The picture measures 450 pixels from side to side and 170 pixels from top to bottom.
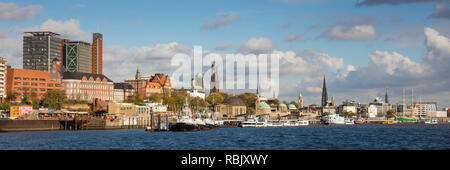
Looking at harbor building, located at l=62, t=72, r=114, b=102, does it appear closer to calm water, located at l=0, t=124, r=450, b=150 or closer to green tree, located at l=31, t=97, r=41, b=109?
green tree, located at l=31, t=97, r=41, b=109

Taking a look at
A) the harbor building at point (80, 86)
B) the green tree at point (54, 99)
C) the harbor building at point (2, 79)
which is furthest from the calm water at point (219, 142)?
the harbor building at point (80, 86)

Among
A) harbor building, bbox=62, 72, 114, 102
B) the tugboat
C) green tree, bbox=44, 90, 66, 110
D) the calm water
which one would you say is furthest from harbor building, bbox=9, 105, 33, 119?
harbor building, bbox=62, 72, 114, 102

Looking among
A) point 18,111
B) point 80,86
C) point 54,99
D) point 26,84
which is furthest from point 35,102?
point 18,111

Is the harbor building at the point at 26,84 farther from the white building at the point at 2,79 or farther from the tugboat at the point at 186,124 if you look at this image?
the tugboat at the point at 186,124

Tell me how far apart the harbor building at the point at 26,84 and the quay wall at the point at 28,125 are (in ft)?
149

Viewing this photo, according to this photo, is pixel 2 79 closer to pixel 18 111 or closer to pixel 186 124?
pixel 18 111

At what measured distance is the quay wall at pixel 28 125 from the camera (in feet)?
376

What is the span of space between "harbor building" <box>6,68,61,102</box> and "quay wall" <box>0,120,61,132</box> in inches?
1787

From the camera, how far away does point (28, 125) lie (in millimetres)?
119188

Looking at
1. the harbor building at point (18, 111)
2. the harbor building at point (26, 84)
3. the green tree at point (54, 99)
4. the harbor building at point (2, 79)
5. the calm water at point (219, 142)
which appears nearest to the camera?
the calm water at point (219, 142)

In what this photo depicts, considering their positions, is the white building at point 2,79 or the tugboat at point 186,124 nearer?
the tugboat at point 186,124
